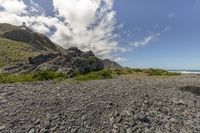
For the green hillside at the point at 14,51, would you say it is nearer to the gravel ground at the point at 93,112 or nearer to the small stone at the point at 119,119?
the gravel ground at the point at 93,112

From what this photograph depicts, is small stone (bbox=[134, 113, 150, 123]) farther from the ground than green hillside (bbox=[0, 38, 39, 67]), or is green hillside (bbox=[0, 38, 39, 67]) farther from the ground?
green hillside (bbox=[0, 38, 39, 67])

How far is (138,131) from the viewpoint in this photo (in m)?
12.5

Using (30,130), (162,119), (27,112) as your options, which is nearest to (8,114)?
(27,112)

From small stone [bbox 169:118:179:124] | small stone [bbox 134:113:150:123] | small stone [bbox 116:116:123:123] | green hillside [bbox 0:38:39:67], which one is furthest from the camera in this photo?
green hillside [bbox 0:38:39:67]

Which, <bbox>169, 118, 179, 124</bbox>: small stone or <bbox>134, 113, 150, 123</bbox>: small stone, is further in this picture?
<bbox>169, 118, 179, 124</bbox>: small stone

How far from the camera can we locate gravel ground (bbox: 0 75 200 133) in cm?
1256

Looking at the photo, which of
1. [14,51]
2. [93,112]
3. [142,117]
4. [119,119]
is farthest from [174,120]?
[14,51]

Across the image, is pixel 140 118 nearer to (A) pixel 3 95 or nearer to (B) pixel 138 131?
(B) pixel 138 131

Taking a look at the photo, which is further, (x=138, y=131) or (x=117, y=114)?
(x=117, y=114)

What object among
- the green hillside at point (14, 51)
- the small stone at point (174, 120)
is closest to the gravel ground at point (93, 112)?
the small stone at point (174, 120)

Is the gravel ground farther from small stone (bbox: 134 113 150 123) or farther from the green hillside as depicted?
the green hillside

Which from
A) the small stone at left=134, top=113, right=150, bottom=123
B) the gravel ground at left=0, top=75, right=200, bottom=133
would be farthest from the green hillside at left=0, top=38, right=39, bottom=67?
the small stone at left=134, top=113, right=150, bottom=123

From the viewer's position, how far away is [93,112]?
14.2m

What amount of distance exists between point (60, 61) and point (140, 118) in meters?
40.1
